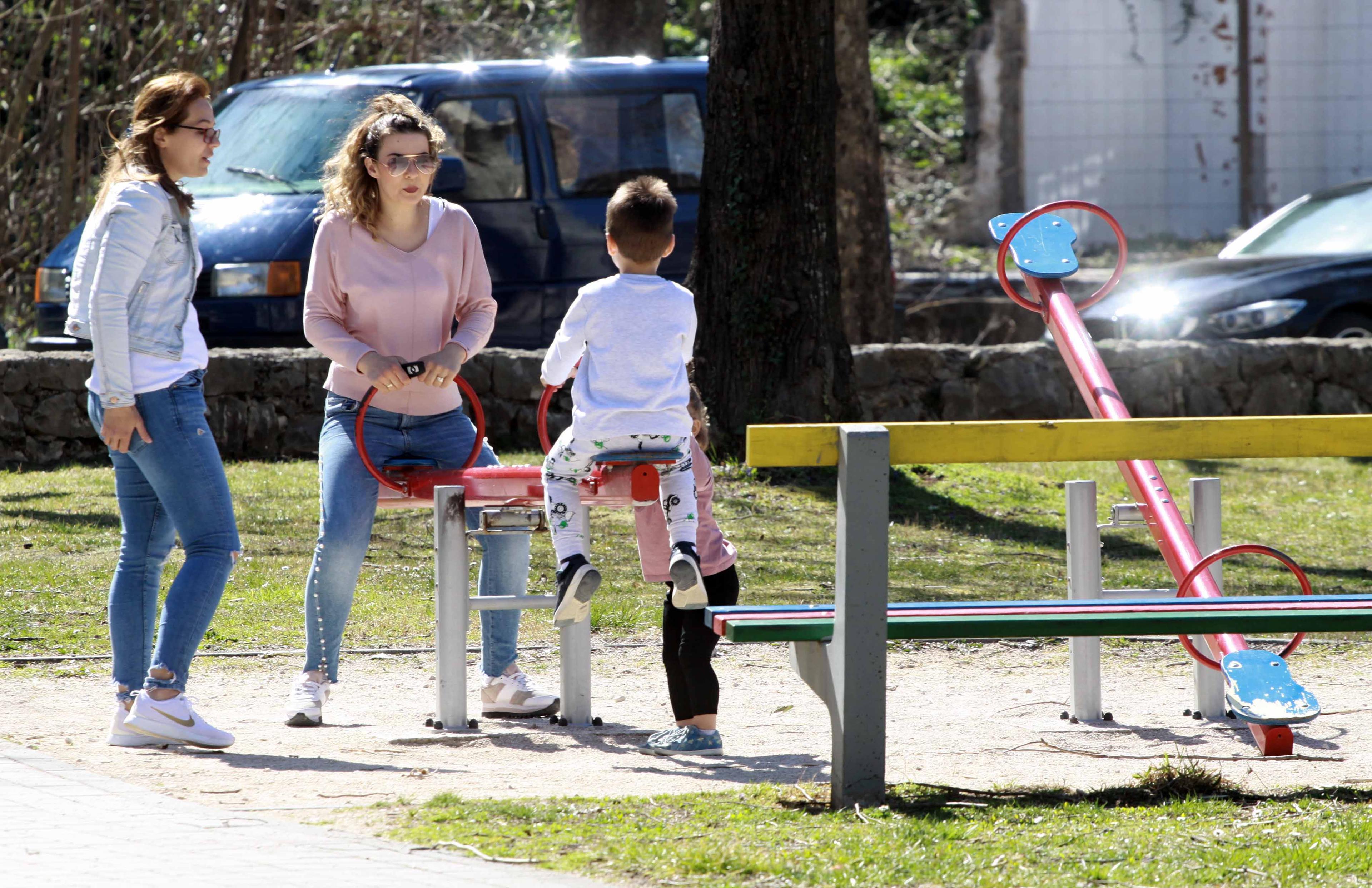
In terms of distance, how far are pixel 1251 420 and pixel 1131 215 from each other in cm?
1599

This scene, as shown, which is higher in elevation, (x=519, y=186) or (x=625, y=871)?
(x=519, y=186)

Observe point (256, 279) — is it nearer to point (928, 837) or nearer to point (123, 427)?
point (123, 427)

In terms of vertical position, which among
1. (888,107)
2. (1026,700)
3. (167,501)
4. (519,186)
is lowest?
(1026,700)

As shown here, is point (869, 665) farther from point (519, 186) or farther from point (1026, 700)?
point (519, 186)

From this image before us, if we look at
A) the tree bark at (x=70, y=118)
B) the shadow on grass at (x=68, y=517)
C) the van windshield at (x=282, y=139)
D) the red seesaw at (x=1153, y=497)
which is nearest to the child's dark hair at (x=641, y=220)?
the red seesaw at (x=1153, y=497)

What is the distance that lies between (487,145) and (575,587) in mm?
6007

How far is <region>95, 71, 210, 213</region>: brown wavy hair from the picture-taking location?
A: 464 cm

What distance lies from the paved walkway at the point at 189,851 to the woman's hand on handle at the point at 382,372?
1.27 meters

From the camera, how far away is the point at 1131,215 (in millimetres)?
19312

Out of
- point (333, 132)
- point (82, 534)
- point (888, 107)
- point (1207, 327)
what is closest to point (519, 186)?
point (333, 132)

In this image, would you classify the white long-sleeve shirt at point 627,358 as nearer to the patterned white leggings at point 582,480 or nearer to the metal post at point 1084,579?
the patterned white leggings at point 582,480

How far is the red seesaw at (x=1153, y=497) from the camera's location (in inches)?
174

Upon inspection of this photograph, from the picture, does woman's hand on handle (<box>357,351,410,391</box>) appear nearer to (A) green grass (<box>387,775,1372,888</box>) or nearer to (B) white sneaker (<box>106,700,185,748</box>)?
(B) white sneaker (<box>106,700,185,748</box>)

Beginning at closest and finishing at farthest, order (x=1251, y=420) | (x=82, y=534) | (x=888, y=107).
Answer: (x=1251, y=420) < (x=82, y=534) < (x=888, y=107)
